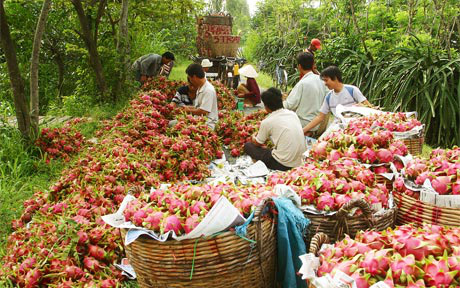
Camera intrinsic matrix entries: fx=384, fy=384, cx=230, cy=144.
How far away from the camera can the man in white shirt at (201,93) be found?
18.2 feet

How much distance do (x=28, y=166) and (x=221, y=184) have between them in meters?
3.08

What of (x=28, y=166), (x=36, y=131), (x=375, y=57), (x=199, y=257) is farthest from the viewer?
(x=375, y=57)

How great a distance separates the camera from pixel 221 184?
2242 millimetres

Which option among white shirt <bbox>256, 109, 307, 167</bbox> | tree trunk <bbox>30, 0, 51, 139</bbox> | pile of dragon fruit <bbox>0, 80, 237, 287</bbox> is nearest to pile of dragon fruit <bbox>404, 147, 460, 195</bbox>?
white shirt <bbox>256, 109, 307, 167</bbox>

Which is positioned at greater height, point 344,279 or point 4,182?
point 344,279

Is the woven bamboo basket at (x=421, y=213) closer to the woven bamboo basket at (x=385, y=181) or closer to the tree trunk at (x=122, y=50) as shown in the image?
the woven bamboo basket at (x=385, y=181)

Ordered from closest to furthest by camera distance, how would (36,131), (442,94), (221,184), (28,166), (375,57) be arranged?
(221,184) → (28,166) → (36,131) → (442,94) → (375,57)

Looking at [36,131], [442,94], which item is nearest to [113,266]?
[36,131]

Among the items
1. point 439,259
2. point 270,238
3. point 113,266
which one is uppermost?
point 439,259

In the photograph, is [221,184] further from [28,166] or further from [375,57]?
[375,57]

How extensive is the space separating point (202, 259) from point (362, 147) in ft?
5.74

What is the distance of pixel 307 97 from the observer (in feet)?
17.4

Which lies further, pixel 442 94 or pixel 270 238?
pixel 442 94

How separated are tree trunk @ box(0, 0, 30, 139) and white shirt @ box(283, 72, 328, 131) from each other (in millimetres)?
3421
